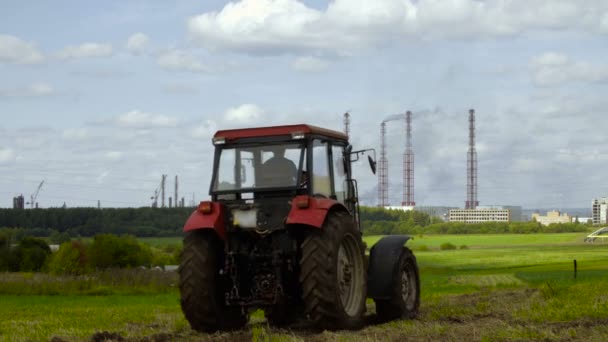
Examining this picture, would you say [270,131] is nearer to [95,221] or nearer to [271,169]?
[271,169]

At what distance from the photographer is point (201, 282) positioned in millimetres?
12117

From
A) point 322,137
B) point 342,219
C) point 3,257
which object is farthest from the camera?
point 3,257

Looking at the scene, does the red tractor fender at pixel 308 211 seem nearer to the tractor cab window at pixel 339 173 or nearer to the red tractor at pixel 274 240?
the red tractor at pixel 274 240

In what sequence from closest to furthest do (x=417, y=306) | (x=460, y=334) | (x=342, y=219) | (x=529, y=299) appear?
(x=460, y=334) < (x=342, y=219) < (x=417, y=306) < (x=529, y=299)

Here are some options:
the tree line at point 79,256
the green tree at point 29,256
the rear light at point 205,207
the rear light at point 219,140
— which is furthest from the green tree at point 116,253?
the rear light at point 205,207

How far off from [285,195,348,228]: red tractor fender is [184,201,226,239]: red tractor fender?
960 mm

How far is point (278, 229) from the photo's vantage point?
12.3 metres

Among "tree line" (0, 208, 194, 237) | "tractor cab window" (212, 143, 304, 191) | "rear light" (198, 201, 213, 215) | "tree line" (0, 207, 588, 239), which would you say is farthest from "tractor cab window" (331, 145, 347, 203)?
"tree line" (0, 208, 194, 237)

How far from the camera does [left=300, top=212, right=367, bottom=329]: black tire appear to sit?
11.6 meters

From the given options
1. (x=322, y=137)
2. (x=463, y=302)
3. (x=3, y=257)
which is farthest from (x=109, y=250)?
(x=322, y=137)

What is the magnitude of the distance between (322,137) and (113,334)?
4.07m

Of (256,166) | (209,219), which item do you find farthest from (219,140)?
(209,219)

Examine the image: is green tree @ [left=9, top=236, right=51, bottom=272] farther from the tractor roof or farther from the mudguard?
the tractor roof

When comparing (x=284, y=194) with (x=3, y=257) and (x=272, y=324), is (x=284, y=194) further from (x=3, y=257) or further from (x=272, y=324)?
(x=3, y=257)
